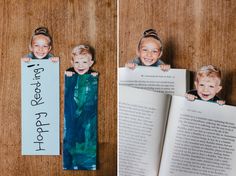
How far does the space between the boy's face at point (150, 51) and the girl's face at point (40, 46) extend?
0.27 m

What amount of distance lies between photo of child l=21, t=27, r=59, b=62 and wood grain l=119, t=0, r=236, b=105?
8.3 inches

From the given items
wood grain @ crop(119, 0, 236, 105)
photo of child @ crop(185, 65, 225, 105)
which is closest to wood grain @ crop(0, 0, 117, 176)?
wood grain @ crop(119, 0, 236, 105)

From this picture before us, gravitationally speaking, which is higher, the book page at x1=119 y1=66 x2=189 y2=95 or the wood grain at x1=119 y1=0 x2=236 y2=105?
the wood grain at x1=119 y1=0 x2=236 y2=105

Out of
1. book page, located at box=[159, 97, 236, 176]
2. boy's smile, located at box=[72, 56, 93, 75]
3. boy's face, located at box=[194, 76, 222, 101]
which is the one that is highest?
boy's smile, located at box=[72, 56, 93, 75]

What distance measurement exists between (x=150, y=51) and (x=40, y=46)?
11.8 inches

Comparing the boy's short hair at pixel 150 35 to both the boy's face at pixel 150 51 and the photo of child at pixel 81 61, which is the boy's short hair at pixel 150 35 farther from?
the photo of child at pixel 81 61

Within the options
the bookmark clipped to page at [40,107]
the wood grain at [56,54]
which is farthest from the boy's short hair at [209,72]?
the bookmark clipped to page at [40,107]

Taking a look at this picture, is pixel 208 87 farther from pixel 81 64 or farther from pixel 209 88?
pixel 81 64

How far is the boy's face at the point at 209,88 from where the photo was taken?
767 millimetres

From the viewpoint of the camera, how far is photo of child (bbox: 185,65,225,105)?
30.2 inches

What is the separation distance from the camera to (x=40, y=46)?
3.07ft

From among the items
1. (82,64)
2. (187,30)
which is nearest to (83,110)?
(82,64)

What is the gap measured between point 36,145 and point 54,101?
4.8 inches

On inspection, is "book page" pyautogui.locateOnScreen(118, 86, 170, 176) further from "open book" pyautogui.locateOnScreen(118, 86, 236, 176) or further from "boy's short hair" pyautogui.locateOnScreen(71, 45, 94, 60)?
"boy's short hair" pyautogui.locateOnScreen(71, 45, 94, 60)
